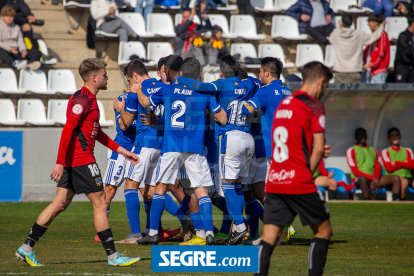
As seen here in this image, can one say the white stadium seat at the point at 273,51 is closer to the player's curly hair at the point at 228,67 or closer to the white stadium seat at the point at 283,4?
the white stadium seat at the point at 283,4

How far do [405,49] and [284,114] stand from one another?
11.3 m

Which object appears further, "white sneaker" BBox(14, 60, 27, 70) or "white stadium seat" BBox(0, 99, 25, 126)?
"white sneaker" BBox(14, 60, 27, 70)

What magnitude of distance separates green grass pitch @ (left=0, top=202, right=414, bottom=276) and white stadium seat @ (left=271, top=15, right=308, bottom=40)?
6.43 metres

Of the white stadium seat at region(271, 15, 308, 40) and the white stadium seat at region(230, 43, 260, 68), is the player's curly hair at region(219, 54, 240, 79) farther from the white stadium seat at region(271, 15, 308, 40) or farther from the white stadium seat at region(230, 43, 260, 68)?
the white stadium seat at region(271, 15, 308, 40)

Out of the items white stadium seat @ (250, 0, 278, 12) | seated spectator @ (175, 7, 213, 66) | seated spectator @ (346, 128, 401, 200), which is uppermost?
white stadium seat @ (250, 0, 278, 12)

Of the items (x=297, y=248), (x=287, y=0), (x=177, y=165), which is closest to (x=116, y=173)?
(x=177, y=165)

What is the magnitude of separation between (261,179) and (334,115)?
22.6 ft

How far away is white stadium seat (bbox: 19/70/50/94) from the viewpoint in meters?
14.1

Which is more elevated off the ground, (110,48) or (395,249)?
(110,48)

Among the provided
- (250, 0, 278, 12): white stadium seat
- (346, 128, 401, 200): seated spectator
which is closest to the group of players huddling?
(346, 128, 401, 200): seated spectator

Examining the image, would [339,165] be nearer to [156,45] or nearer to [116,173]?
[156,45]

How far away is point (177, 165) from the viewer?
6.89 metres

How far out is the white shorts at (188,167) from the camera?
22.5ft

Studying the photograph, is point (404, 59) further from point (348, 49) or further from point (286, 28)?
point (286, 28)
